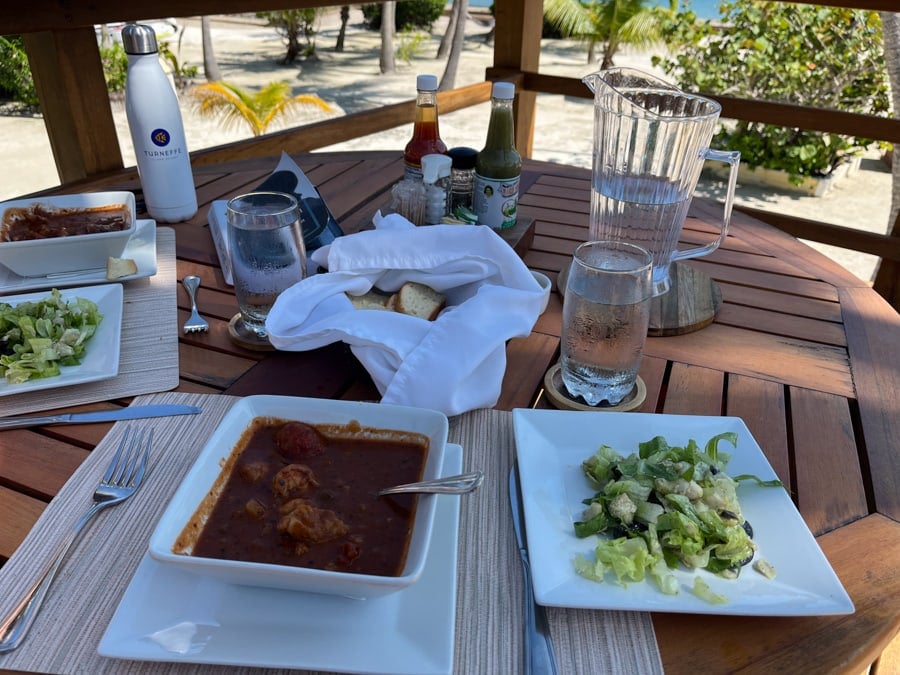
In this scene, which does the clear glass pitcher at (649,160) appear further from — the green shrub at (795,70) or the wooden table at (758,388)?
the green shrub at (795,70)

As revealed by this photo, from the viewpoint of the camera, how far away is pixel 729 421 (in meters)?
1.09

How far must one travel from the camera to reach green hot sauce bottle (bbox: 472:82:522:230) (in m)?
1.62

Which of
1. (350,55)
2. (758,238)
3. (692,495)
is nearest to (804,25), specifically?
(758,238)

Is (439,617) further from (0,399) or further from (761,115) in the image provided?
(761,115)

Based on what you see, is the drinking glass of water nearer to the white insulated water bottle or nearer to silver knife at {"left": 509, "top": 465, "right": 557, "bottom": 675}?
silver knife at {"left": 509, "top": 465, "right": 557, "bottom": 675}

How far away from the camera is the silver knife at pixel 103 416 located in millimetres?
A: 1089

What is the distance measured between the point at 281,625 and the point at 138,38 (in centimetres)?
151

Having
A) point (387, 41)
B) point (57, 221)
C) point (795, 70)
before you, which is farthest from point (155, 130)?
point (387, 41)

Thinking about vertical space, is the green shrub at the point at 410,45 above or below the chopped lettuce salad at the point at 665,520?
below

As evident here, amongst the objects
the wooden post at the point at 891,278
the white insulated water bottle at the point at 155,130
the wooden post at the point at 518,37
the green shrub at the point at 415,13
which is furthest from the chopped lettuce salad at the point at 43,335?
the green shrub at the point at 415,13

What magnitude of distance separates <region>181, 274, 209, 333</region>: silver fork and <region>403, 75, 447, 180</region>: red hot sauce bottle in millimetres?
576

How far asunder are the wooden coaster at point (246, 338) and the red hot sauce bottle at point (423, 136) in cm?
58

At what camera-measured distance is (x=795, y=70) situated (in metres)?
7.52

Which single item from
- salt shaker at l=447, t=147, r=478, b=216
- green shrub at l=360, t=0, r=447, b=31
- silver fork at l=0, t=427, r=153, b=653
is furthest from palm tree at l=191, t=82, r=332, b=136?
green shrub at l=360, t=0, r=447, b=31
